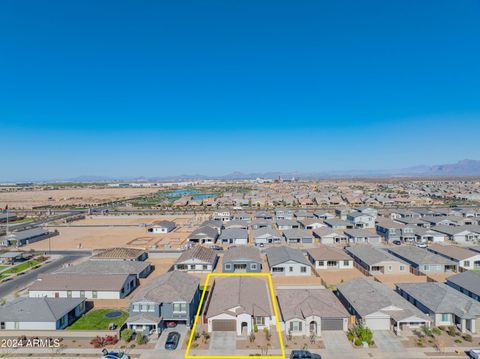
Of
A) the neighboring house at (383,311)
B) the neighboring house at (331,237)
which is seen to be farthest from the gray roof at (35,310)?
the neighboring house at (331,237)

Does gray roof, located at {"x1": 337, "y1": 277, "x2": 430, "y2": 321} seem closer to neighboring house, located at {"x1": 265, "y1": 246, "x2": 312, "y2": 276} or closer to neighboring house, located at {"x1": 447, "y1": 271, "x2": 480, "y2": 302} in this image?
neighboring house, located at {"x1": 447, "y1": 271, "x2": 480, "y2": 302}

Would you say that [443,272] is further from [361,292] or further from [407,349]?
[407,349]

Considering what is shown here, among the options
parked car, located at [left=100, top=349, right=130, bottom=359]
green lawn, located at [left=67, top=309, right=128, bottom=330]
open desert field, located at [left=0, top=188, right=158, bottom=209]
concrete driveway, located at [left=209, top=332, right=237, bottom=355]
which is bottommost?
concrete driveway, located at [left=209, top=332, right=237, bottom=355]

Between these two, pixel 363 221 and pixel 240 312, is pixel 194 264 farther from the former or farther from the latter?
pixel 363 221

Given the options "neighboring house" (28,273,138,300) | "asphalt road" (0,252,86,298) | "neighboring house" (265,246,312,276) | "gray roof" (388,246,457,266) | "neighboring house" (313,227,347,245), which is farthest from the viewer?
"neighboring house" (313,227,347,245)

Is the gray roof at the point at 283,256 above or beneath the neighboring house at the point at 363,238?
above

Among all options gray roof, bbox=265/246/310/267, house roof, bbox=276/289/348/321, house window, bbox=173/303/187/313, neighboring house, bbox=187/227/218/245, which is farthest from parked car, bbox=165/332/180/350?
neighboring house, bbox=187/227/218/245

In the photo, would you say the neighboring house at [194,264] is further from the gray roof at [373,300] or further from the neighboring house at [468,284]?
the neighboring house at [468,284]

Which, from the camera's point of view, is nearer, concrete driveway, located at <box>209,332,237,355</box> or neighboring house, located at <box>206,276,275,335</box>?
concrete driveway, located at <box>209,332,237,355</box>
